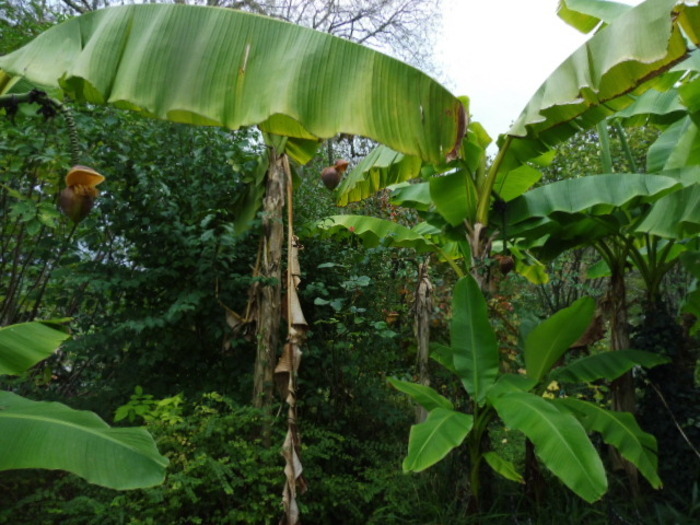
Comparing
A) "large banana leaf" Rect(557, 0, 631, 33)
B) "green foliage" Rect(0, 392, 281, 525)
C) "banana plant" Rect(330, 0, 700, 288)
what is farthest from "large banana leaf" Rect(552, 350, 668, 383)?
"large banana leaf" Rect(557, 0, 631, 33)

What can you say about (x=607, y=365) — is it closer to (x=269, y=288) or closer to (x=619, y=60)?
(x=619, y=60)

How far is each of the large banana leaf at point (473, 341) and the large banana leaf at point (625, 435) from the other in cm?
56

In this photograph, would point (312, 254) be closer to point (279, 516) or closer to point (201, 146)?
point (201, 146)

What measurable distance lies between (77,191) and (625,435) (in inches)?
142

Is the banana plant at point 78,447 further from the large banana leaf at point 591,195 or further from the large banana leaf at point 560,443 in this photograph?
the large banana leaf at point 591,195

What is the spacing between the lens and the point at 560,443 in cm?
286

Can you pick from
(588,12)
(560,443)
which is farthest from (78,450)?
(588,12)

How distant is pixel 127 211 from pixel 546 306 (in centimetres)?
662

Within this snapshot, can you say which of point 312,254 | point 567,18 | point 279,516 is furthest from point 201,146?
point 567,18

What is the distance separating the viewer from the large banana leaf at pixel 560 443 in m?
2.72

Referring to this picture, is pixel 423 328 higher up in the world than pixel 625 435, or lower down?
higher up

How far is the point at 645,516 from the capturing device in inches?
148

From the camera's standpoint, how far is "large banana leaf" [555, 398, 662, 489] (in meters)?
3.47

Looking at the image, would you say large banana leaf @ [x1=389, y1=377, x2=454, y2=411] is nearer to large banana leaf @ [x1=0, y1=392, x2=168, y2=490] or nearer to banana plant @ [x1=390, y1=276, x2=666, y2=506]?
banana plant @ [x1=390, y1=276, x2=666, y2=506]
